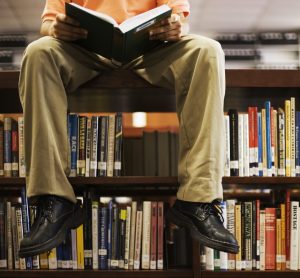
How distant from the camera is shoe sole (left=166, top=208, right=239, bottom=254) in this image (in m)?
1.40

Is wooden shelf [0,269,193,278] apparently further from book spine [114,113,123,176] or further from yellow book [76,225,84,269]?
book spine [114,113,123,176]

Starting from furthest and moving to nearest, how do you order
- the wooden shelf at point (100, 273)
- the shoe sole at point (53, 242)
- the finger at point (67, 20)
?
the wooden shelf at point (100, 273)
the finger at point (67, 20)
the shoe sole at point (53, 242)

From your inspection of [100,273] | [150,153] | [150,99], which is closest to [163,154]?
[150,153]

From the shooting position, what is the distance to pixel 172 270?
1.68m

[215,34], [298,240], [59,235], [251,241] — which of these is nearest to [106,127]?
[59,235]

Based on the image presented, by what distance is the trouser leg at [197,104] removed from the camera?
1434 millimetres

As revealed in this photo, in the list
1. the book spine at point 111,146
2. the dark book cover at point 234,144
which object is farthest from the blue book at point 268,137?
the book spine at point 111,146

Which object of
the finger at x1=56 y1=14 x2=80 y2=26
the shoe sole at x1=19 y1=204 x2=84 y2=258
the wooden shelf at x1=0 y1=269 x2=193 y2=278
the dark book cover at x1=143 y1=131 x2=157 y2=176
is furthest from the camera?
the dark book cover at x1=143 y1=131 x2=157 y2=176

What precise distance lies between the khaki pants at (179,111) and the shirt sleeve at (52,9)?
0.21 m

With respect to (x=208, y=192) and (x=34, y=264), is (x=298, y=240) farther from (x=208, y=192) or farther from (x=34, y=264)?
(x=34, y=264)

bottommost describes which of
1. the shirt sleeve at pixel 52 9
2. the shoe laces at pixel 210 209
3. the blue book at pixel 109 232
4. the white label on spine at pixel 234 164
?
the blue book at pixel 109 232

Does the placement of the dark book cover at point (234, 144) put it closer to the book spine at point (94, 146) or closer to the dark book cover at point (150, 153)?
the dark book cover at point (150, 153)

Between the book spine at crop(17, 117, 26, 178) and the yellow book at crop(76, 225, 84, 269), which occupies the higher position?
the book spine at crop(17, 117, 26, 178)

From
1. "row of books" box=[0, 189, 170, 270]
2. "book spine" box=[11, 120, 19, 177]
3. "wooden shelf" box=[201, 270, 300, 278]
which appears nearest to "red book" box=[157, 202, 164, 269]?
"row of books" box=[0, 189, 170, 270]
